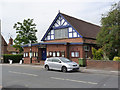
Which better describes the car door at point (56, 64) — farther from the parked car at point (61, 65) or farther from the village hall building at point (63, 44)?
the village hall building at point (63, 44)

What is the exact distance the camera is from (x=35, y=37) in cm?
3450

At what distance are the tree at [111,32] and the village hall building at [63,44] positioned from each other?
4.38 meters

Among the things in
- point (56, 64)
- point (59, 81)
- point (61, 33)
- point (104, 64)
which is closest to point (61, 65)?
point (56, 64)

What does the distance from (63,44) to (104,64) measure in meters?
7.76

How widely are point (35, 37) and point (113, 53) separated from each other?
20.3 meters

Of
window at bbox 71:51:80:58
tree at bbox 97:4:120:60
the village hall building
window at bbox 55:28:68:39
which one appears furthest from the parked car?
window at bbox 55:28:68:39

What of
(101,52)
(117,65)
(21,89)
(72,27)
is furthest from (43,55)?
(21,89)

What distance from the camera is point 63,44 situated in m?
22.9

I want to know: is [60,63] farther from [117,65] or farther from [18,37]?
[18,37]

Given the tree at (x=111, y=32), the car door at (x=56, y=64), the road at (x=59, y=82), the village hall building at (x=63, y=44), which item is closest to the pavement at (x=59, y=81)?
the road at (x=59, y=82)

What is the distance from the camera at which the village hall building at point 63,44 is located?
22720mm

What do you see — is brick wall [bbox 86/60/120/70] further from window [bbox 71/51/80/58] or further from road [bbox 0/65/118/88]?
road [bbox 0/65/118/88]

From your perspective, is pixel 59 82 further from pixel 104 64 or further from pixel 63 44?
pixel 63 44

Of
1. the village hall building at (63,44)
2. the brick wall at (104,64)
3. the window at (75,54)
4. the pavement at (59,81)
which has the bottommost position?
the pavement at (59,81)
